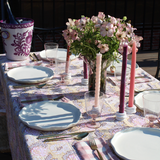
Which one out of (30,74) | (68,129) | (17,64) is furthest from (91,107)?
(17,64)

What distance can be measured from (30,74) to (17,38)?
0.40 meters

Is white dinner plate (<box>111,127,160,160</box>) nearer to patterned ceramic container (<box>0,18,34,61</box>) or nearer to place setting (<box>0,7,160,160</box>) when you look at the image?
place setting (<box>0,7,160,160</box>)

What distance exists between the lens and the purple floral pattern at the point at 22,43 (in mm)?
A: 2092

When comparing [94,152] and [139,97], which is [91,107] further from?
[139,97]

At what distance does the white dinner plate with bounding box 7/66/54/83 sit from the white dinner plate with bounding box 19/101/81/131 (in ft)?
1.16

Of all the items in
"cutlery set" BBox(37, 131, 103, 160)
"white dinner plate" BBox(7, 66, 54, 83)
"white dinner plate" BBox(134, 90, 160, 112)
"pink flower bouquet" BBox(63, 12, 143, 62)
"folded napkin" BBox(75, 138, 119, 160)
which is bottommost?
"folded napkin" BBox(75, 138, 119, 160)

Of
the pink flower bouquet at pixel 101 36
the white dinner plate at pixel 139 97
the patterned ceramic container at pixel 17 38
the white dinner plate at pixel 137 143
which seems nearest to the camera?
the white dinner plate at pixel 137 143

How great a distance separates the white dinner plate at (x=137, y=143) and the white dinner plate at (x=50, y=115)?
0.75 feet

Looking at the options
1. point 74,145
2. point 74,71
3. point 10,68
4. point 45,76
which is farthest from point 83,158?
point 10,68

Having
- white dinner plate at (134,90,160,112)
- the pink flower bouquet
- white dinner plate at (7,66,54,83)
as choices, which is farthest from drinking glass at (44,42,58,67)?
white dinner plate at (134,90,160,112)

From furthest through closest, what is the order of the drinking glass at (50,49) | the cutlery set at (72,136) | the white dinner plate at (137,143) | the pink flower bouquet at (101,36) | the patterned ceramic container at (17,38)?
the patterned ceramic container at (17,38) < the drinking glass at (50,49) < the pink flower bouquet at (101,36) < the cutlery set at (72,136) < the white dinner plate at (137,143)

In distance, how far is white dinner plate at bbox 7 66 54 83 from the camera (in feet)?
5.72

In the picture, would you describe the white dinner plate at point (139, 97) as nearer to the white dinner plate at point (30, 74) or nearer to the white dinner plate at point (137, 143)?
the white dinner plate at point (137, 143)

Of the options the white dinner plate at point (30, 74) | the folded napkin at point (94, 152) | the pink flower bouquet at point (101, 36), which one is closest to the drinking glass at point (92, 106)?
the folded napkin at point (94, 152)
